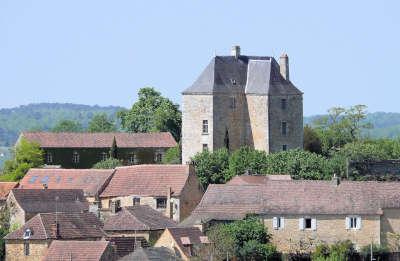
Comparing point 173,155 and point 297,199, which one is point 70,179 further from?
point 297,199

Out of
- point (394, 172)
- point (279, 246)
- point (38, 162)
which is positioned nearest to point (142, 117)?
point (38, 162)

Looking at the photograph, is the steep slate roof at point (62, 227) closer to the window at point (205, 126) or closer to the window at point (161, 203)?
the window at point (161, 203)

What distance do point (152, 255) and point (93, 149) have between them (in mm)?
43925

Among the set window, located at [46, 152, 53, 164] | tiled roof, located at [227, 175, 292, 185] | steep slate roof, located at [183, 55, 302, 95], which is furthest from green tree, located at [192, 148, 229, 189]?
window, located at [46, 152, 53, 164]

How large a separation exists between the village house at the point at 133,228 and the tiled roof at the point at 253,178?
19.9 ft

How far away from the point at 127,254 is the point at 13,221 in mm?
15843

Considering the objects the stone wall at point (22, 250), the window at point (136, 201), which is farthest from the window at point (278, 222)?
the window at point (136, 201)

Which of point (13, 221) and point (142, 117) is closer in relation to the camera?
point (13, 221)

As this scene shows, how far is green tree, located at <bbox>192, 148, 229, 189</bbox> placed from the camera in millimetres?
88688

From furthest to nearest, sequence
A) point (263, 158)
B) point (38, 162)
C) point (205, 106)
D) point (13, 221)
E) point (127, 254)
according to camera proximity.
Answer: point (38, 162) < point (205, 106) < point (263, 158) < point (13, 221) < point (127, 254)

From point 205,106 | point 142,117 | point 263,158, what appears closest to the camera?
point 263,158

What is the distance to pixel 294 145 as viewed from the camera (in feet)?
321

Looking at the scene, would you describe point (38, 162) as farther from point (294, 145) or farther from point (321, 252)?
point (321, 252)

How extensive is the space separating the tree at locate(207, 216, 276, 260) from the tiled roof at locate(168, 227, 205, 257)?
0.53 metres
